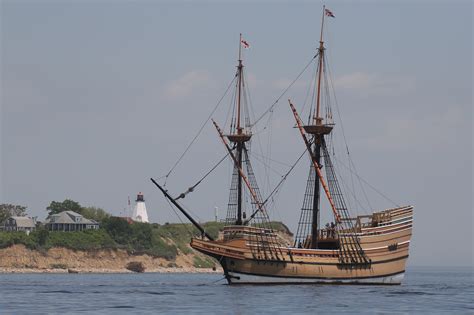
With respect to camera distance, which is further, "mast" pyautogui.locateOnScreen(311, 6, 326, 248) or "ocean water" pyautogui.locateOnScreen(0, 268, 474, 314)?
"mast" pyautogui.locateOnScreen(311, 6, 326, 248)

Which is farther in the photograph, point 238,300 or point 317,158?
point 317,158

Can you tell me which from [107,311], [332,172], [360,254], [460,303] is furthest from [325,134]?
[107,311]

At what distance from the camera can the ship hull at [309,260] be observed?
109 metres

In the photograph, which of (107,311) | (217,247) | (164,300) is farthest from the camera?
(217,247)

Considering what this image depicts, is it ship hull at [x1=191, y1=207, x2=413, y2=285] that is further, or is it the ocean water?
ship hull at [x1=191, y1=207, x2=413, y2=285]

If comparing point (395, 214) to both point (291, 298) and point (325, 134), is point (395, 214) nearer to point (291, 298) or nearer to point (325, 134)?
point (325, 134)

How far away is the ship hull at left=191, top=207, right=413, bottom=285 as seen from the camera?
357 feet

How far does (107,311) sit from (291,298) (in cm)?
1867

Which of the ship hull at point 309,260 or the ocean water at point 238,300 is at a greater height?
the ship hull at point 309,260

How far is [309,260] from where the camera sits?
110 meters

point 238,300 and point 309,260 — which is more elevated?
point 309,260

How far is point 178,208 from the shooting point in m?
112

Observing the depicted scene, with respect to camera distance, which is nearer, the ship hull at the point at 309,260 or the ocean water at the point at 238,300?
the ocean water at the point at 238,300

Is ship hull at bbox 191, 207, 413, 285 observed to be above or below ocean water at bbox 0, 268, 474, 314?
above
